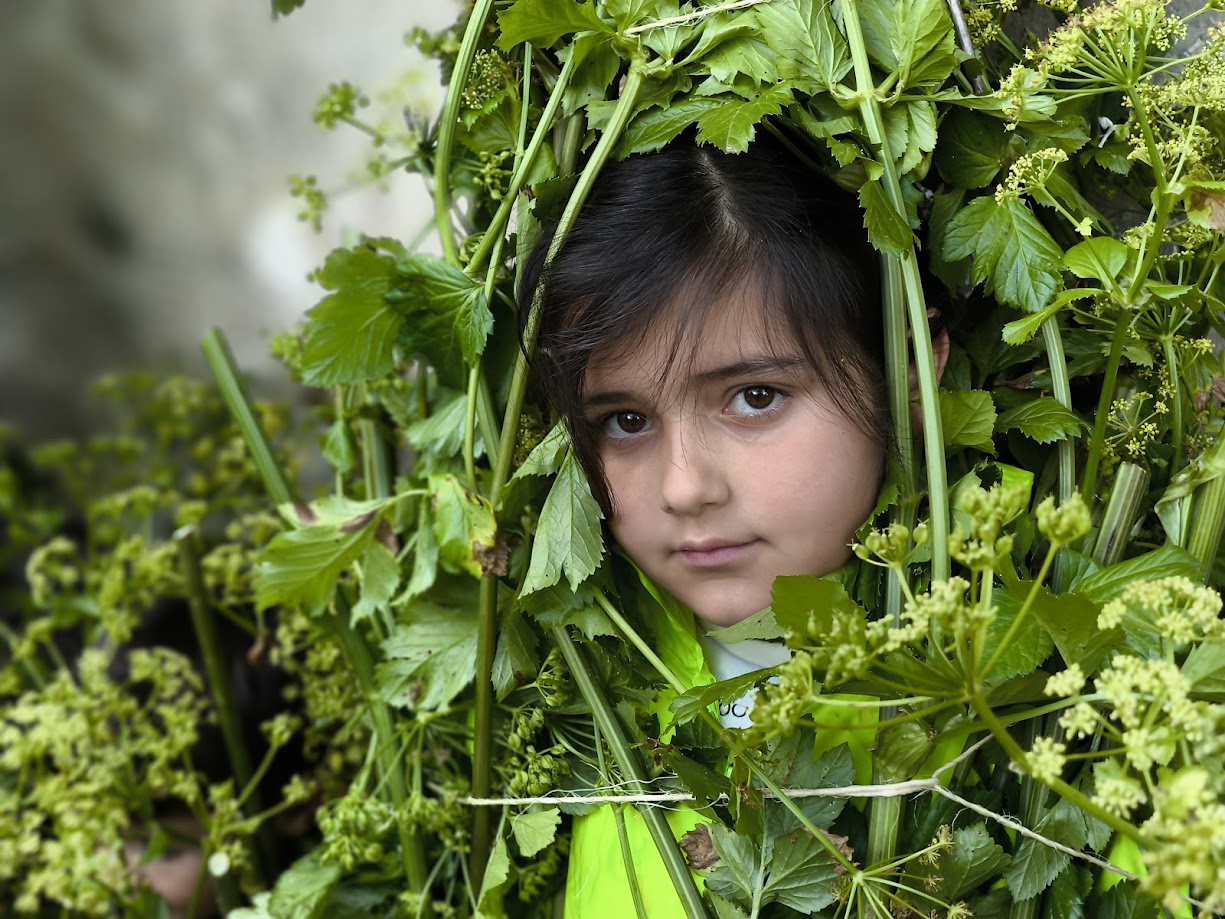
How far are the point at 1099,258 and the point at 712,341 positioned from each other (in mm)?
257

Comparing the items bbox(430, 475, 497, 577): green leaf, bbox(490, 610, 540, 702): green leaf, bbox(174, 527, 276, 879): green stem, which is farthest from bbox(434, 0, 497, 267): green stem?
bbox(174, 527, 276, 879): green stem

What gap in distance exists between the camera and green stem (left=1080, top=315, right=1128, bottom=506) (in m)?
0.69

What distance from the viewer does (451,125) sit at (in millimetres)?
867

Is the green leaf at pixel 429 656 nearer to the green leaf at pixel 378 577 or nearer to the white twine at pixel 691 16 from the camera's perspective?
the green leaf at pixel 378 577

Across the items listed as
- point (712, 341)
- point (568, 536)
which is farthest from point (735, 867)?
point (712, 341)

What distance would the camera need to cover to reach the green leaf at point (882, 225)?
686mm

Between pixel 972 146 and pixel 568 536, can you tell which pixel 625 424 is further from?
pixel 972 146

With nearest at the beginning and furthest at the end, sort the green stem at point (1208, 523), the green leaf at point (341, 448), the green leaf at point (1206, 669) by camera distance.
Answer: the green leaf at point (1206, 669) < the green stem at point (1208, 523) < the green leaf at point (341, 448)

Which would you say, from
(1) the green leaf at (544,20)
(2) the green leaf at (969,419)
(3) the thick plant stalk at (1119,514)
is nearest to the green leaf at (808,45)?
(1) the green leaf at (544,20)

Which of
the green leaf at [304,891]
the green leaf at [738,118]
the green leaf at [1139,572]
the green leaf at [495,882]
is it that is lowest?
the green leaf at [304,891]

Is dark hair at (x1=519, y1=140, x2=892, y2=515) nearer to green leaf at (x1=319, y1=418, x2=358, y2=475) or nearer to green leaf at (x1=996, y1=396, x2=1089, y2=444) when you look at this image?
green leaf at (x1=996, y1=396, x2=1089, y2=444)

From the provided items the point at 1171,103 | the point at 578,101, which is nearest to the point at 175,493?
the point at 578,101

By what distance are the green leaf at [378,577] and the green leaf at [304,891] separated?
24 centimetres

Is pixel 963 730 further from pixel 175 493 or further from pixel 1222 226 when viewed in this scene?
pixel 175 493
